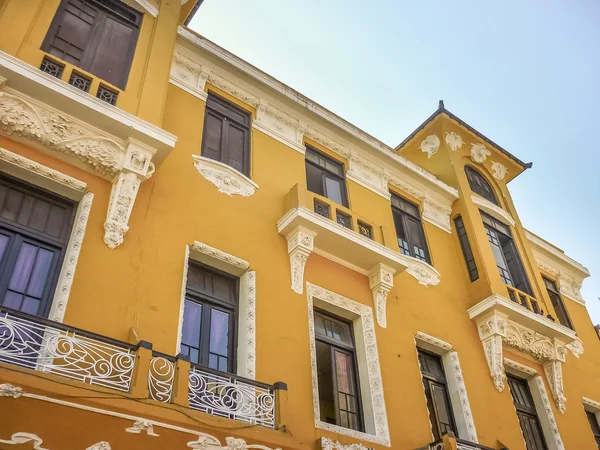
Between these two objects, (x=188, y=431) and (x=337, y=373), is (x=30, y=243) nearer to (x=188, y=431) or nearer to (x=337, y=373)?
(x=188, y=431)

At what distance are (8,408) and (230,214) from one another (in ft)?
17.2

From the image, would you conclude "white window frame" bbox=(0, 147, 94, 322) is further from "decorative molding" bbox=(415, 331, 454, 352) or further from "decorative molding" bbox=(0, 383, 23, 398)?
"decorative molding" bbox=(415, 331, 454, 352)

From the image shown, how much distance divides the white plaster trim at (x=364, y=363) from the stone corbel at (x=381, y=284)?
254mm

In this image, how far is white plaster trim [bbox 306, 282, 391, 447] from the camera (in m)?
9.25

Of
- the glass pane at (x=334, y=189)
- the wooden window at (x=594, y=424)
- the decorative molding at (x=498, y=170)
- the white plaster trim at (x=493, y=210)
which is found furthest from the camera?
the decorative molding at (x=498, y=170)

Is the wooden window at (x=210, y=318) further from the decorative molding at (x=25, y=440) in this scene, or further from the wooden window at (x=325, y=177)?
the wooden window at (x=325, y=177)

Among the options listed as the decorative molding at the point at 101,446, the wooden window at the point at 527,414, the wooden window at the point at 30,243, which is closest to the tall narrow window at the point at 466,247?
the wooden window at the point at 527,414

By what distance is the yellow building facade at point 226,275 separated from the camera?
22.7 feet

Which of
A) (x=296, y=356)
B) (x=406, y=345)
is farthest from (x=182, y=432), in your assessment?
(x=406, y=345)

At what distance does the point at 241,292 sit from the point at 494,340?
6050 millimetres

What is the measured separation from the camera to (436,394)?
1138 cm

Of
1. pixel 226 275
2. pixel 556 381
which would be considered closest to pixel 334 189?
pixel 226 275

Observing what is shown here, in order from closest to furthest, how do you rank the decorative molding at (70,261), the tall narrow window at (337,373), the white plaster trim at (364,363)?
the decorative molding at (70,261) → the white plaster trim at (364,363) → the tall narrow window at (337,373)

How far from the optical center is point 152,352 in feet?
23.1
